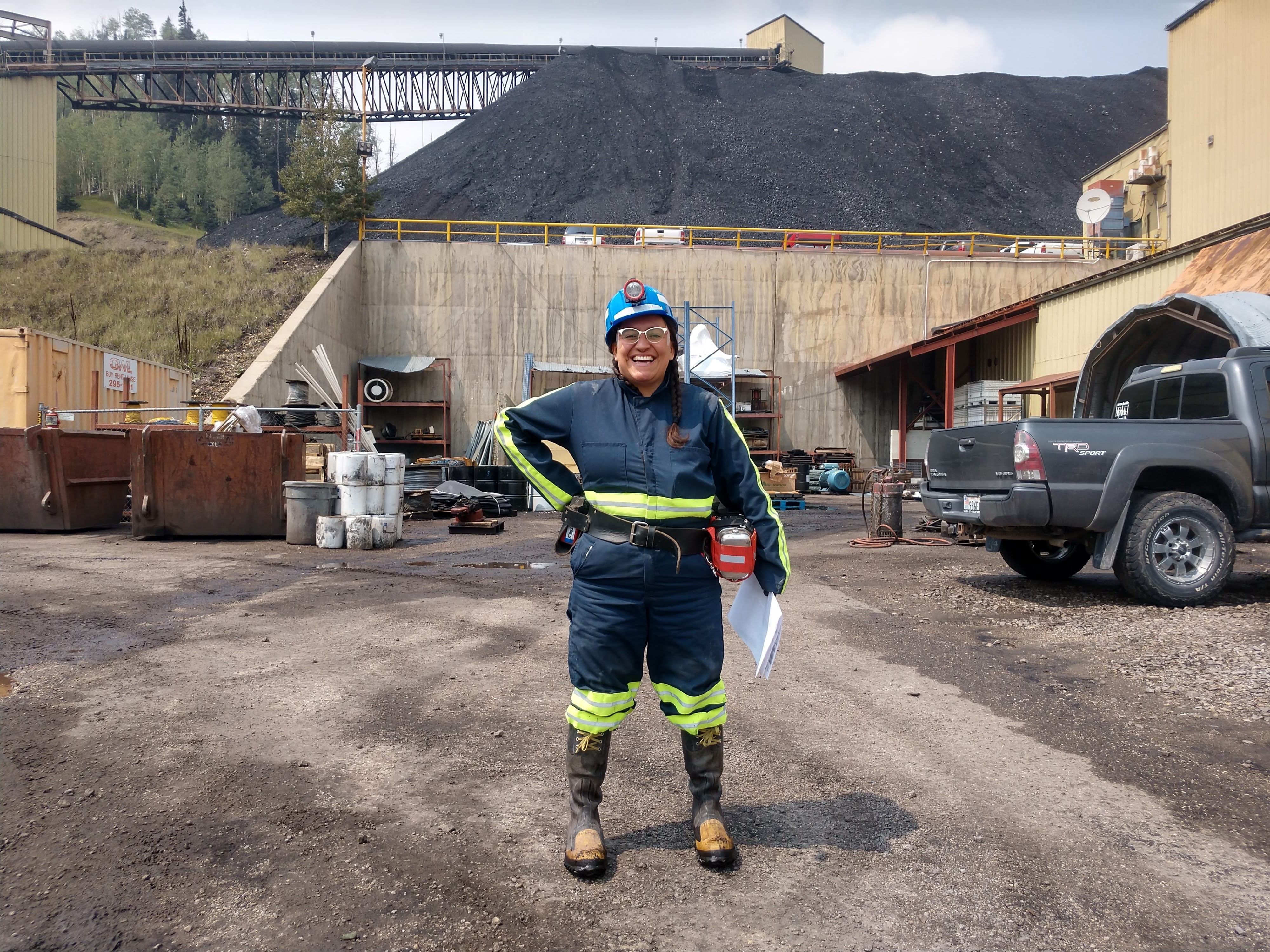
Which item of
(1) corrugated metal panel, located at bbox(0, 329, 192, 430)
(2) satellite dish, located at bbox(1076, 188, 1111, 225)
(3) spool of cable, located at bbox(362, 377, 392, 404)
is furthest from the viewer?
(2) satellite dish, located at bbox(1076, 188, 1111, 225)

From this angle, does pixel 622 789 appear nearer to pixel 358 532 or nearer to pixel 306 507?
pixel 358 532

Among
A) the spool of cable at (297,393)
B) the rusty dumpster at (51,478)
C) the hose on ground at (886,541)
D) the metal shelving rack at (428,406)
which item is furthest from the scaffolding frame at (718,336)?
the rusty dumpster at (51,478)

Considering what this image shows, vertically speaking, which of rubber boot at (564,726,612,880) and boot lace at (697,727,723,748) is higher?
boot lace at (697,727,723,748)

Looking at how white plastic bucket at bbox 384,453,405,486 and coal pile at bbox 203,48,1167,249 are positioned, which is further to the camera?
coal pile at bbox 203,48,1167,249

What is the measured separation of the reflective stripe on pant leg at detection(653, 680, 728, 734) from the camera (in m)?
2.93

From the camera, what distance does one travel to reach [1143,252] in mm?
29641

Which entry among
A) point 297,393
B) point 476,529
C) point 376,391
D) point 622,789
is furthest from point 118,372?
point 622,789

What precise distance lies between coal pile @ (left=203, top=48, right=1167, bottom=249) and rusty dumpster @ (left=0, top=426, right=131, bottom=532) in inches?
1236

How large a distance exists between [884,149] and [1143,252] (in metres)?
30.8

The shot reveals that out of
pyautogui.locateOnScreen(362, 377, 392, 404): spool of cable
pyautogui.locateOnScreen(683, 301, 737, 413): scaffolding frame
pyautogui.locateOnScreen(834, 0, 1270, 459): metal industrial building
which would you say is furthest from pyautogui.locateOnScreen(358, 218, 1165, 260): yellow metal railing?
pyautogui.locateOnScreen(362, 377, 392, 404): spool of cable

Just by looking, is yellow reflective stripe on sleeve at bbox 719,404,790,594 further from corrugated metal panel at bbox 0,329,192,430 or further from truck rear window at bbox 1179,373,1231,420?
corrugated metal panel at bbox 0,329,192,430

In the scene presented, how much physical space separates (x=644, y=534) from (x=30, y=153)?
4717 cm

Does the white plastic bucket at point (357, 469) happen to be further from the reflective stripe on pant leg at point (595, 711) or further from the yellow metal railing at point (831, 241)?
the yellow metal railing at point (831, 241)

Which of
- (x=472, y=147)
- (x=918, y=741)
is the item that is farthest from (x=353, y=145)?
(x=918, y=741)
